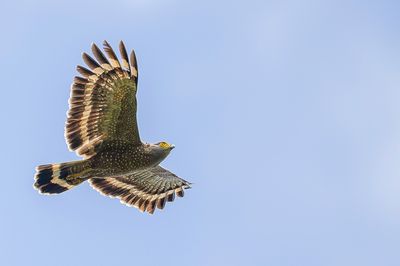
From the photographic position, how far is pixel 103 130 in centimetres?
Answer: 2238

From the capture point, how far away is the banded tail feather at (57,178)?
73.0 ft

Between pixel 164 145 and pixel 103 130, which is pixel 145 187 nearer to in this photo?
pixel 164 145

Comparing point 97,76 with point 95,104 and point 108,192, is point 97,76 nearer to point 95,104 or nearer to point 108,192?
point 95,104

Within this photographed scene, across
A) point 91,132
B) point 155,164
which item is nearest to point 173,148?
point 155,164

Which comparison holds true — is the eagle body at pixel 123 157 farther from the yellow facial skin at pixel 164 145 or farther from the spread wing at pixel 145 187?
the spread wing at pixel 145 187

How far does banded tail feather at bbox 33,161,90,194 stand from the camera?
2227 cm

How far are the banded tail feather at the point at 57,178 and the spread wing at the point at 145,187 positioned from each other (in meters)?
1.94

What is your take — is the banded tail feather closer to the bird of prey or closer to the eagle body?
the bird of prey

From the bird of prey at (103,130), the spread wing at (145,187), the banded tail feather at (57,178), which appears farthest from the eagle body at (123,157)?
the spread wing at (145,187)

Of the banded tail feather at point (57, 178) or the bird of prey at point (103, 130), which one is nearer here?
the bird of prey at point (103, 130)

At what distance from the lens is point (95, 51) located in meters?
21.6

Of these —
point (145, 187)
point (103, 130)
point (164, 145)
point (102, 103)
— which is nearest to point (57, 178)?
point (103, 130)

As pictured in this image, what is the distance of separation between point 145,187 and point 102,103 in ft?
12.2

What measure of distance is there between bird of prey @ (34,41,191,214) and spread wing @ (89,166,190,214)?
4.55 ft
